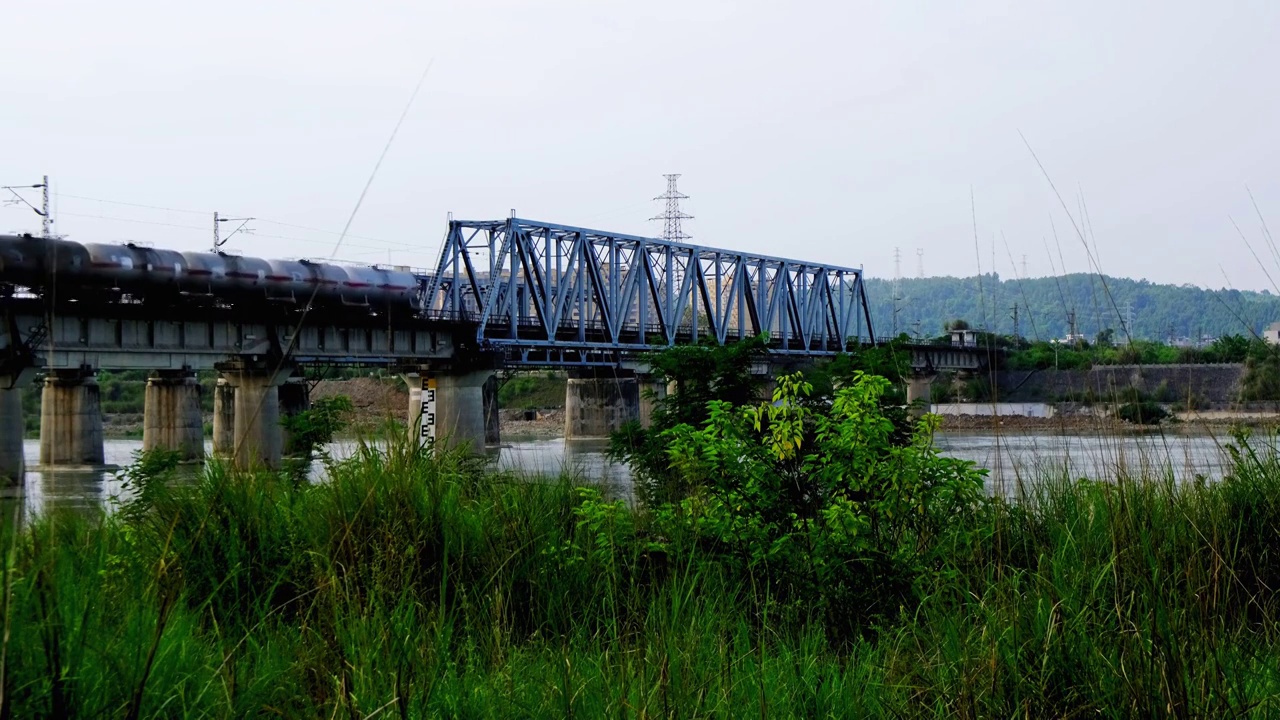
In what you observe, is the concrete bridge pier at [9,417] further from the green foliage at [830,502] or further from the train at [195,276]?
the green foliage at [830,502]

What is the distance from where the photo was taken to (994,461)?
18.9 m

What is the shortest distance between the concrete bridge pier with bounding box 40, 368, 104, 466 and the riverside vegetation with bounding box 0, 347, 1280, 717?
4922cm

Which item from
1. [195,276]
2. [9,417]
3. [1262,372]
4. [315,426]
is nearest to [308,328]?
[195,276]

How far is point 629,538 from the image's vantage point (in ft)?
28.8

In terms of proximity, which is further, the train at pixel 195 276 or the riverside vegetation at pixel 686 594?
the train at pixel 195 276

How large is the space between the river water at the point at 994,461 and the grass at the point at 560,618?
0.33 metres

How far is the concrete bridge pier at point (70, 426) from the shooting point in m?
54.4

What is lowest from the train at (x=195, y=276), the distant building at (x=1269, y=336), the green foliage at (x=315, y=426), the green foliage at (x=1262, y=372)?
the green foliage at (x=315, y=426)

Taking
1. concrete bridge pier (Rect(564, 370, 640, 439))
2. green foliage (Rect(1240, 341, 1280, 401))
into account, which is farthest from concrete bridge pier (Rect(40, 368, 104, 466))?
green foliage (Rect(1240, 341, 1280, 401))

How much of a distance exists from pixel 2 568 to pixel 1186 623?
16.4 ft

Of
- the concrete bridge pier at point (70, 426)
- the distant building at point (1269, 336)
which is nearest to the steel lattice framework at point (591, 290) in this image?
the concrete bridge pier at point (70, 426)

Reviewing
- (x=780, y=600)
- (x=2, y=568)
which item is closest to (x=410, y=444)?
(x=780, y=600)

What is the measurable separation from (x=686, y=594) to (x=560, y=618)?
84 centimetres

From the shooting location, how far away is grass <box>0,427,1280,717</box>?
473cm
